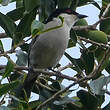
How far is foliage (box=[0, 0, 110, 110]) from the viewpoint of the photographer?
206 cm

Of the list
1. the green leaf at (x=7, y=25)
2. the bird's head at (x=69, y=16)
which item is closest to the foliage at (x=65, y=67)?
the green leaf at (x=7, y=25)

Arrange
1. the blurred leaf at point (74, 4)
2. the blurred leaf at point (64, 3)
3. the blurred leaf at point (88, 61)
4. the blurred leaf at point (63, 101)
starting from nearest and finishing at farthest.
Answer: the blurred leaf at point (63, 101)
the blurred leaf at point (88, 61)
the blurred leaf at point (64, 3)
the blurred leaf at point (74, 4)

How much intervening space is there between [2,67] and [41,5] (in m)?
0.50

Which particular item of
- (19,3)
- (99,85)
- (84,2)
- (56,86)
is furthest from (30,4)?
(99,85)

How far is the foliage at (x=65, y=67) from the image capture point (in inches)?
81.3

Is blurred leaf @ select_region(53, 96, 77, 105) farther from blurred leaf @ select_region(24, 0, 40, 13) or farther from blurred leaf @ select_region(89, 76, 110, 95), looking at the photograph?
blurred leaf @ select_region(24, 0, 40, 13)

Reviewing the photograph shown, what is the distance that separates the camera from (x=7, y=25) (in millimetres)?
2572

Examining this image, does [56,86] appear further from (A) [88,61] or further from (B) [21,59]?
(B) [21,59]

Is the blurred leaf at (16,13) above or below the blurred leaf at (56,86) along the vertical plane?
above

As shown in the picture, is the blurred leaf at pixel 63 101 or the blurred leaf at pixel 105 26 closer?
the blurred leaf at pixel 63 101

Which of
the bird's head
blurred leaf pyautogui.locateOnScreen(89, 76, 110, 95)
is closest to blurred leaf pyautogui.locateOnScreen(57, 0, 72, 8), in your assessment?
the bird's head

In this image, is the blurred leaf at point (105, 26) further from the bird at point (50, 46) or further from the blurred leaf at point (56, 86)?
the blurred leaf at point (56, 86)

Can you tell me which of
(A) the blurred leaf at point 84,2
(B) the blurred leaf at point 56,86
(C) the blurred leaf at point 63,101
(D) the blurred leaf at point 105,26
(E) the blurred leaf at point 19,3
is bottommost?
(B) the blurred leaf at point 56,86

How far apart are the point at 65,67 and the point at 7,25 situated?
0.62 m
